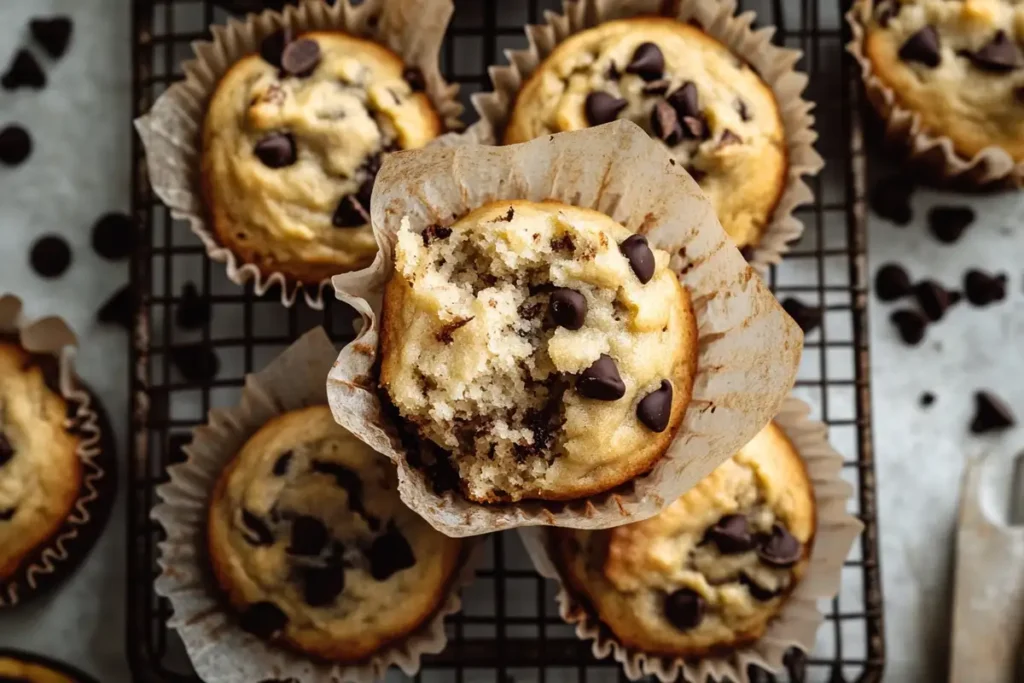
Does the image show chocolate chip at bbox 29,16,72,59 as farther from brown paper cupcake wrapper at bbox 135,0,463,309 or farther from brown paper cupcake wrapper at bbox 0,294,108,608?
brown paper cupcake wrapper at bbox 0,294,108,608

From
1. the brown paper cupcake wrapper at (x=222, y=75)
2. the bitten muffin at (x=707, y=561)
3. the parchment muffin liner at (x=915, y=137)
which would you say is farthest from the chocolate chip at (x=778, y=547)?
the brown paper cupcake wrapper at (x=222, y=75)

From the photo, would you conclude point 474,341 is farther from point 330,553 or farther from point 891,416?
point 891,416

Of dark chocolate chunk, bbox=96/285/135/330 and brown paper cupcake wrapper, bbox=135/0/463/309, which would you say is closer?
brown paper cupcake wrapper, bbox=135/0/463/309

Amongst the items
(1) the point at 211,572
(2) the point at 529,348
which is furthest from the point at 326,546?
(2) the point at 529,348

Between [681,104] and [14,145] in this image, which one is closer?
[681,104]

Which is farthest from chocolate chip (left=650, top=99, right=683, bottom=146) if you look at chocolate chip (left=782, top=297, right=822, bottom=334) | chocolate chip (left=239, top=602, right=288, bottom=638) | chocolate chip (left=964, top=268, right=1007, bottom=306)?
chocolate chip (left=239, top=602, right=288, bottom=638)

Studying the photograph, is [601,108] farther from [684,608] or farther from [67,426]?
[67,426]
